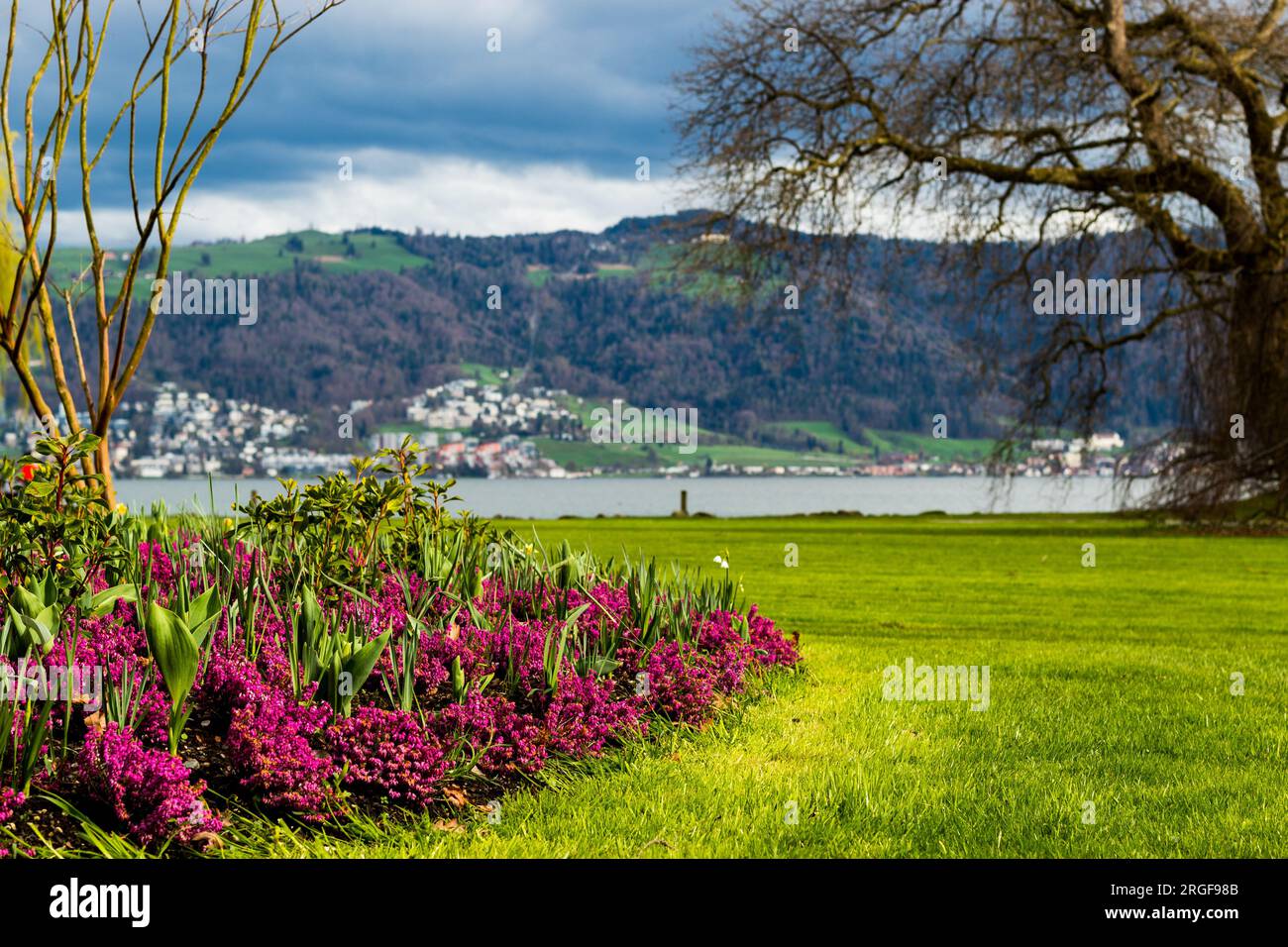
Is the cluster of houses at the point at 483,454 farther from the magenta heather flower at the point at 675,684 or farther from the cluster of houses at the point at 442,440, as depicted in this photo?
the magenta heather flower at the point at 675,684

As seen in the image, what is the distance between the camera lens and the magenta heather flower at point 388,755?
4.11 metres

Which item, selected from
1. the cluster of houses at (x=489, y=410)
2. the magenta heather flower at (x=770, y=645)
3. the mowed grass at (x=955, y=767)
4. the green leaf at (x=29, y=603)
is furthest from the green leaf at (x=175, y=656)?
the cluster of houses at (x=489, y=410)

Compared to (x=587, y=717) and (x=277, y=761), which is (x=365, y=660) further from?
(x=587, y=717)

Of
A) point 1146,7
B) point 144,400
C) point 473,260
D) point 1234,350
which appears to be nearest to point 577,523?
point 1234,350

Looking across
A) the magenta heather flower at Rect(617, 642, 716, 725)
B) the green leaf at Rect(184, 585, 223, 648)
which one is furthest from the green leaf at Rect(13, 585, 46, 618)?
the magenta heather flower at Rect(617, 642, 716, 725)

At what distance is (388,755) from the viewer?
13.6 ft

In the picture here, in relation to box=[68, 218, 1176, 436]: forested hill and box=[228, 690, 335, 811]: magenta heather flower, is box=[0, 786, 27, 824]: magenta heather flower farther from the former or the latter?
box=[68, 218, 1176, 436]: forested hill

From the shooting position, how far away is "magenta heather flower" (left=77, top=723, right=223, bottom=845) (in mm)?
3693

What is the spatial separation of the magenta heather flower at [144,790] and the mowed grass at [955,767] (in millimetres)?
175

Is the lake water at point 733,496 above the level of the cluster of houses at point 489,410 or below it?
below

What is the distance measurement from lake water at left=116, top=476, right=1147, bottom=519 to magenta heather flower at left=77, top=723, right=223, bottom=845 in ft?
8.69

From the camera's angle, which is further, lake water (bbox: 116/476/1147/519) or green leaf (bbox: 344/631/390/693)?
lake water (bbox: 116/476/1147/519)
